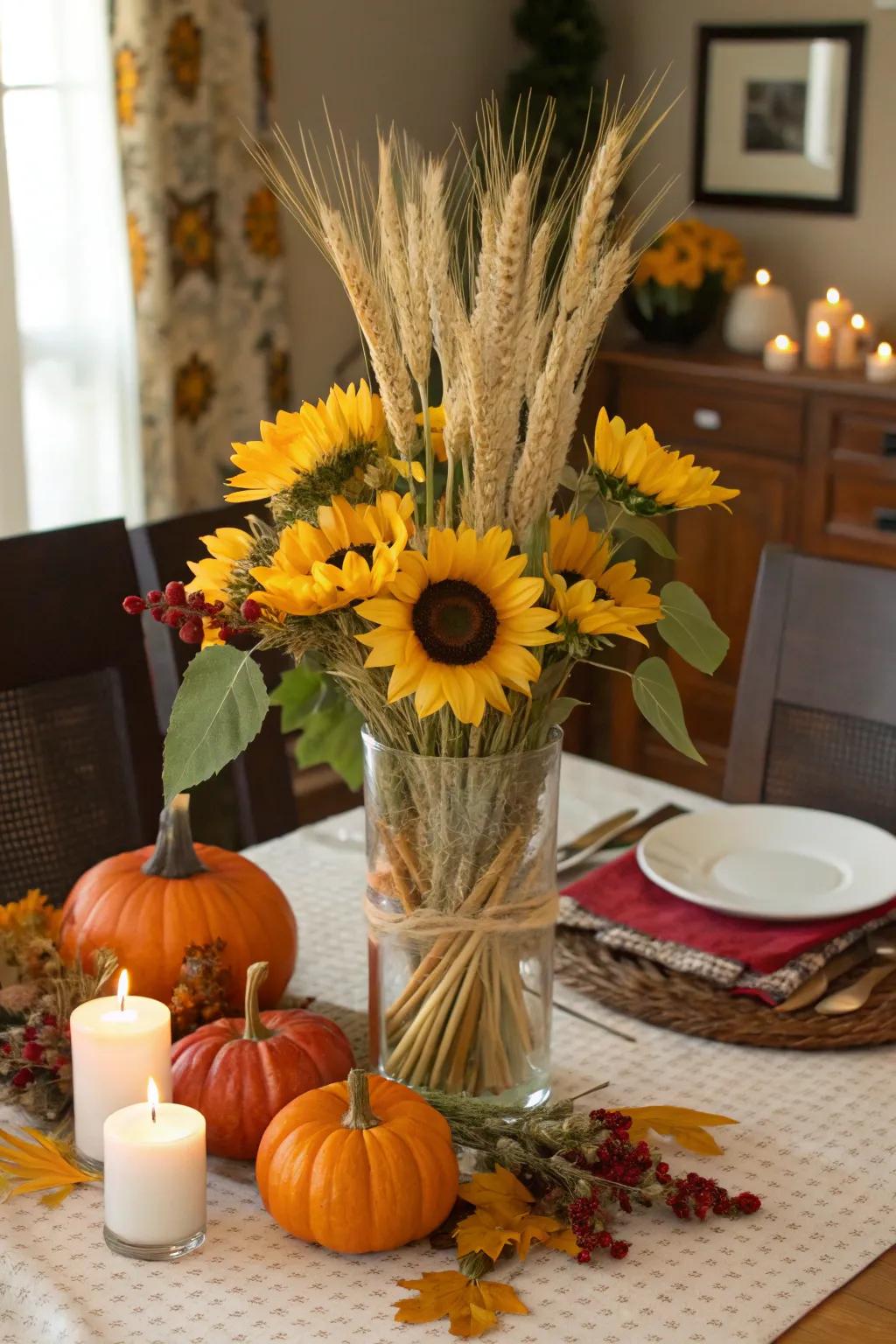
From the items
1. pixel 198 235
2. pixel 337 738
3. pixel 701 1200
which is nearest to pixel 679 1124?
pixel 701 1200

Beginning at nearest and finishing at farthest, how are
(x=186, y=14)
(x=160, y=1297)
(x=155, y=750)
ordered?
(x=160, y=1297), (x=155, y=750), (x=186, y=14)

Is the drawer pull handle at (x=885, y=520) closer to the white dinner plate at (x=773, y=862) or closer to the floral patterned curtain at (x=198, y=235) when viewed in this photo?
the floral patterned curtain at (x=198, y=235)

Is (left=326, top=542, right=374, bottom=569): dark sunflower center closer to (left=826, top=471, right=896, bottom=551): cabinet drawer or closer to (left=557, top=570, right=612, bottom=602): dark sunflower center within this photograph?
(left=557, top=570, right=612, bottom=602): dark sunflower center

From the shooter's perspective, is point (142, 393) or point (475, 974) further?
point (142, 393)

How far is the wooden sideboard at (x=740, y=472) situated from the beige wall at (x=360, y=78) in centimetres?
62

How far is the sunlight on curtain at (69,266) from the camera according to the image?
278cm

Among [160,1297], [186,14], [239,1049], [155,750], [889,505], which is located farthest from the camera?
[889,505]

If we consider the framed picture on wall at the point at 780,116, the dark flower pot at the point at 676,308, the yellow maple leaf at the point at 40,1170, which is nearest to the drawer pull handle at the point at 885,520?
the dark flower pot at the point at 676,308

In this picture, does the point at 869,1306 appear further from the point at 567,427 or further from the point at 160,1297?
the point at 567,427

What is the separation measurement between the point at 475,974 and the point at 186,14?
7.73ft

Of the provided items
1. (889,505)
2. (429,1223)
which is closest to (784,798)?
(429,1223)

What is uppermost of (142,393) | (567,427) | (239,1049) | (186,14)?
(186,14)

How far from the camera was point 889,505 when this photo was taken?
303cm

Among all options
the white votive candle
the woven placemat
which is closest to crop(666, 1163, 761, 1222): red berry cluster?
the woven placemat
